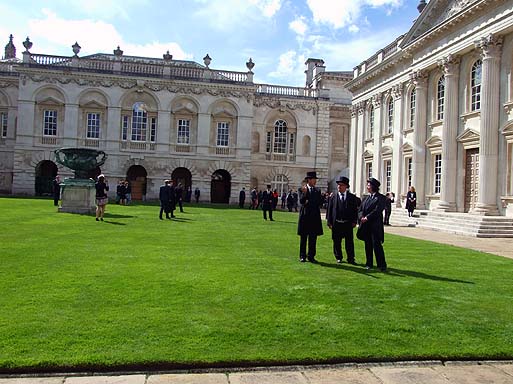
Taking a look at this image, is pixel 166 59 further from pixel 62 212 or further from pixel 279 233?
pixel 279 233

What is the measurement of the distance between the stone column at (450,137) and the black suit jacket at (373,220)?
15.8m

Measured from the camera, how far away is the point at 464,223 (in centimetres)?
2011

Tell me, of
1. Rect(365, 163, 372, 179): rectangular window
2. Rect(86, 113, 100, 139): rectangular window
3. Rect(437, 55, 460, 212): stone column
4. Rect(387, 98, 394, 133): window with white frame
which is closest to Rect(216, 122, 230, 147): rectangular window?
Rect(86, 113, 100, 139): rectangular window

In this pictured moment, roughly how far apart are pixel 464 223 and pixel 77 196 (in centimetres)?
1635

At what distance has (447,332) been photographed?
5.57m

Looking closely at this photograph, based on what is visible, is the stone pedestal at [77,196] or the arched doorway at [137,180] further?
the arched doorway at [137,180]

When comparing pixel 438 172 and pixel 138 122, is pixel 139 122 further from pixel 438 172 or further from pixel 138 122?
pixel 438 172

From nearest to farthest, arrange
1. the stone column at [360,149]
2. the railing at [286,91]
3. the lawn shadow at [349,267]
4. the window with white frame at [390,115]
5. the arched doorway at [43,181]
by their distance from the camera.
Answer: the lawn shadow at [349,267], the window with white frame at [390,115], the stone column at [360,149], the arched doorway at [43,181], the railing at [286,91]

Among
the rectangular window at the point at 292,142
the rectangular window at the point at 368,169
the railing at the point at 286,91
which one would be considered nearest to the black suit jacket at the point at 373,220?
the rectangular window at the point at 368,169

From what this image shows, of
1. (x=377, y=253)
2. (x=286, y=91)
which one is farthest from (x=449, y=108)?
(x=286, y=91)

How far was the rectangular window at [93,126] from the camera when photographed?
4281 centimetres

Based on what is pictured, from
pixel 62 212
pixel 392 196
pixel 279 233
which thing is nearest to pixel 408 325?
pixel 279 233

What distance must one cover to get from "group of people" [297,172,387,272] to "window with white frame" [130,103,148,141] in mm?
35452

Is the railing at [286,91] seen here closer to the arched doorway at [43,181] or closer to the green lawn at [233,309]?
the arched doorway at [43,181]
